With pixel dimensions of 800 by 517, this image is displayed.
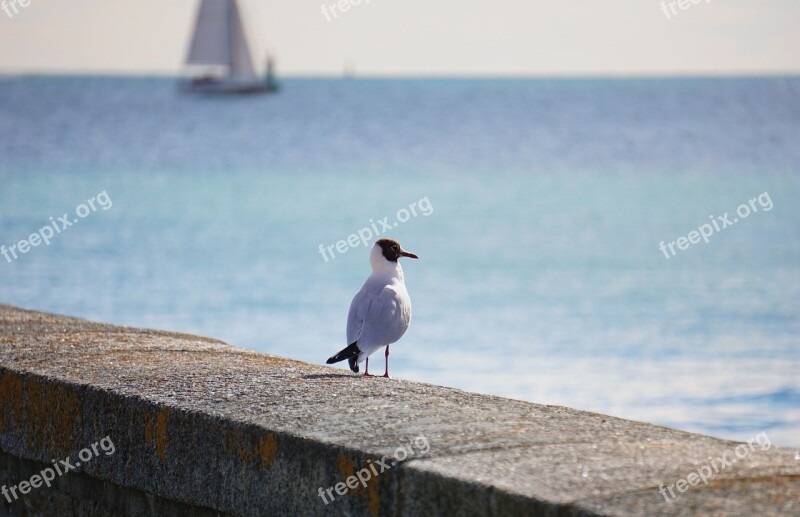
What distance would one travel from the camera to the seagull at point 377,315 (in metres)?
3.71

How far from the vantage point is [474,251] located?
17938 millimetres

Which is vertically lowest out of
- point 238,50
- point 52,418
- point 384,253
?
point 52,418

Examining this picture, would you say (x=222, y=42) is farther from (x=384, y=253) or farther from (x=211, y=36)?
(x=384, y=253)

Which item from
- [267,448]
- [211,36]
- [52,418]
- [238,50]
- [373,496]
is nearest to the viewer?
[373,496]

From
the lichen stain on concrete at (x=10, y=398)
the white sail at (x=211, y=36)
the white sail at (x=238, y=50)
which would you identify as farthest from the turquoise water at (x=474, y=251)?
the white sail at (x=238, y=50)

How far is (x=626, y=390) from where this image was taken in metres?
8.78

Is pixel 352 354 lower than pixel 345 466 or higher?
higher

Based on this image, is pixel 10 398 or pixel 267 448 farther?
pixel 10 398

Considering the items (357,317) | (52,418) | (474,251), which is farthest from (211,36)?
(52,418)

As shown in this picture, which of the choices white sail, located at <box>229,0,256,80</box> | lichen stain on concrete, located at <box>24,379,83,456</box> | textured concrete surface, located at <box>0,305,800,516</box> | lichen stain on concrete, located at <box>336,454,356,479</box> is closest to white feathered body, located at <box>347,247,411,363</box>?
textured concrete surface, located at <box>0,305,800,516</box>

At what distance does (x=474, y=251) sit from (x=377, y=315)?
14238 millimetres

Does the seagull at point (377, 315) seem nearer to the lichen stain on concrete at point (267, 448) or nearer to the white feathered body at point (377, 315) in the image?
the white feathered body at point (377, 315)

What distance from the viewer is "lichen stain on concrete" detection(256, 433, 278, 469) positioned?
247 cm

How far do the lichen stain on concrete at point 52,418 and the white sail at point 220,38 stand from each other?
193 ft
